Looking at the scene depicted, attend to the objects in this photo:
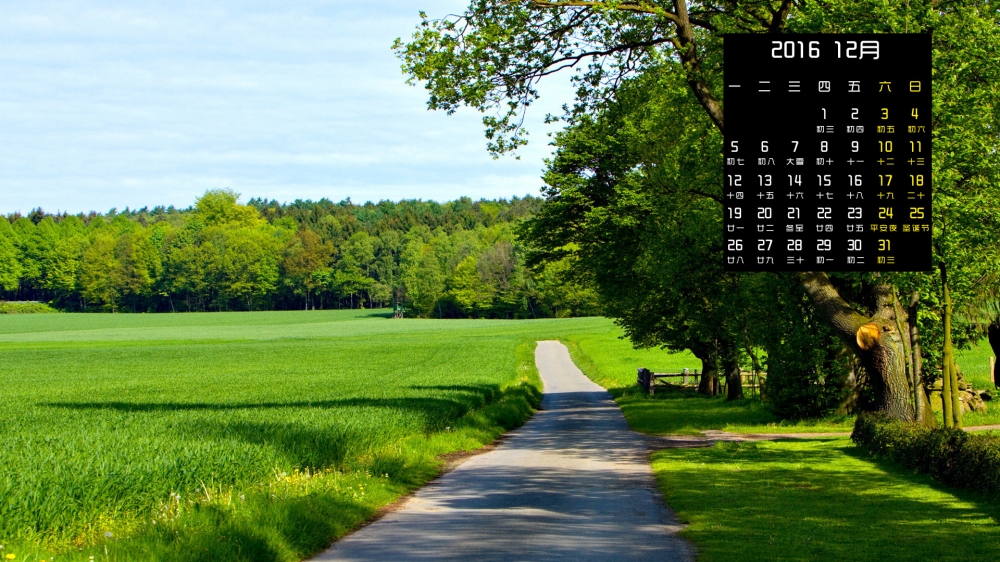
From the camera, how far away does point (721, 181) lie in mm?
25328

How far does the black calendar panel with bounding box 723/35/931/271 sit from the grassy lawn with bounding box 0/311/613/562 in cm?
765

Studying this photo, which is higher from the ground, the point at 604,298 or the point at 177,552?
the point at 604,298

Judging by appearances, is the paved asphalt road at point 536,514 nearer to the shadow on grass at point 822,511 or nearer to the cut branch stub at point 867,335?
the shadow on grass at point 822,511

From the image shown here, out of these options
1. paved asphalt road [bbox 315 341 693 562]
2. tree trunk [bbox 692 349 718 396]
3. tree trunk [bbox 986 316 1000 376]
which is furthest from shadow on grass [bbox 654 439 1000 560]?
tree trunk [bbox 692 349 718 396]

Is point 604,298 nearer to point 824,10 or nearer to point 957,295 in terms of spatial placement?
point 957,295

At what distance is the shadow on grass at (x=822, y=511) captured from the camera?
415 inches

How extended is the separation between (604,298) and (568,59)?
19974 mm

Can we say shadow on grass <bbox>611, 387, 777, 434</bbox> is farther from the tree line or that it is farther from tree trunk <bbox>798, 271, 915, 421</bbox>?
tree trunk <bbox>798, 271, 915, 421</bbox>

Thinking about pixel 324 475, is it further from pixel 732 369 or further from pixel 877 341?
pixel 732 369

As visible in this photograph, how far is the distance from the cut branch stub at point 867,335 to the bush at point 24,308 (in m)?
164

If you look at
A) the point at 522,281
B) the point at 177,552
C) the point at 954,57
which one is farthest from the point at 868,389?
the point at 522,281

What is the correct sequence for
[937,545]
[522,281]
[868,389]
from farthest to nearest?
[522,281] → [868,389] → [937,545]

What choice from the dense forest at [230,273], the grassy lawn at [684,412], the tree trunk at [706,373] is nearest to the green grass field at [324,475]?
the grassy lawn at [684,412]

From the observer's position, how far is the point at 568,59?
74.7 ft
